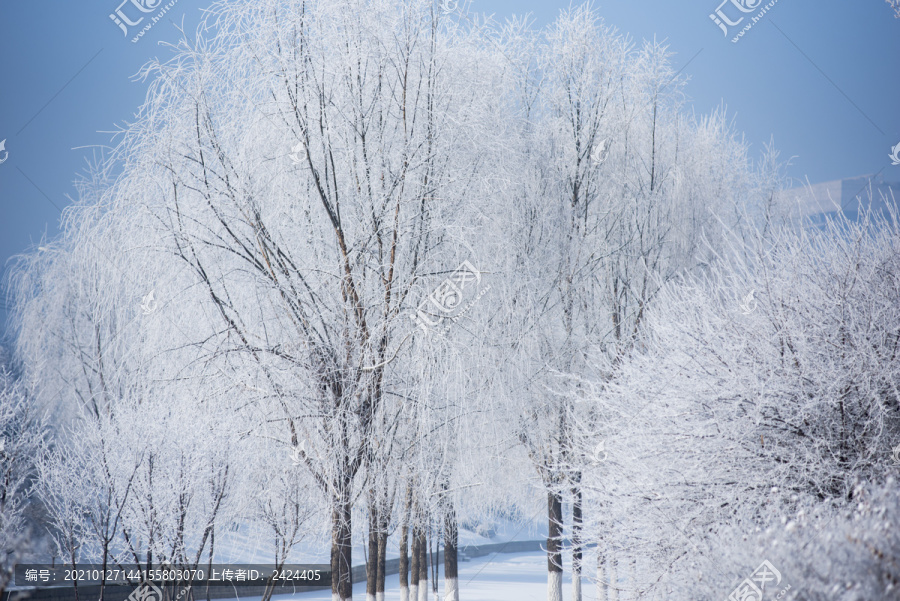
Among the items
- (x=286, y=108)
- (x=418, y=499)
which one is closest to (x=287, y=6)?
(x=286, y=108)

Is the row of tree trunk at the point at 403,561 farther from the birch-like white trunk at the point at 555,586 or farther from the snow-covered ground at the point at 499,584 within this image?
the snow-covered ground at the point at 499,584

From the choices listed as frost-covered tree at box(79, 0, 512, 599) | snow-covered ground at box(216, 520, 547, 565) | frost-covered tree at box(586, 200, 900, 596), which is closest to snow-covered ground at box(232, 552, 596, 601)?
snow-covered ground at box(216, 520, 547, 565)

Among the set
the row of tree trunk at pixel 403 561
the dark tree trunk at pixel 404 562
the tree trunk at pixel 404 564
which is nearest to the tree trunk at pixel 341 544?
the row of tree trunk at pixel 403 561

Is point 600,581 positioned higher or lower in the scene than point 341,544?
lower

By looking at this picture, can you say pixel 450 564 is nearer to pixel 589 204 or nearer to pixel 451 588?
pixel 451 588

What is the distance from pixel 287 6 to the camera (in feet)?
21.1

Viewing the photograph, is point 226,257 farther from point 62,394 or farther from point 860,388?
point 62,394

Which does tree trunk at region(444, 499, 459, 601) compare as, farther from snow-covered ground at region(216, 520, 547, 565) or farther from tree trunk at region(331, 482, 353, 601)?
tree trunk at region(331, 482, 353, 601)

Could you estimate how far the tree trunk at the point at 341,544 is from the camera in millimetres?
6312

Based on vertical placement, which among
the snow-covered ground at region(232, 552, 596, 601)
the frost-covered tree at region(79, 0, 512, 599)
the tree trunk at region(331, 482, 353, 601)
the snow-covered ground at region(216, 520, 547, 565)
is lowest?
the snow-covered ground at region(232, 552, 596, 601)

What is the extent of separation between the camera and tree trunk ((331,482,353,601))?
20.7 feet

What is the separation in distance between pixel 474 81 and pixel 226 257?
3318 mm

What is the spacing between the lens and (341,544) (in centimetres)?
642

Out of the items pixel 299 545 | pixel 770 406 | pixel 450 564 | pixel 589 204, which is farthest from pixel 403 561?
pixel 299 545
